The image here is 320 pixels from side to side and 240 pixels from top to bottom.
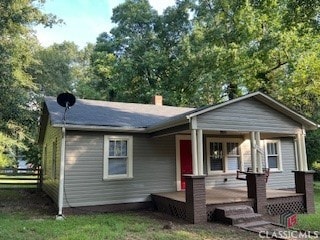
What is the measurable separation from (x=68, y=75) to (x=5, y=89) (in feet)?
65.6

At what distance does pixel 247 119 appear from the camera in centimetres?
942

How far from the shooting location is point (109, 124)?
9781 mm

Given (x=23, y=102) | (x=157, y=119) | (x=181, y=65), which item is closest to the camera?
(x=157, y=119)

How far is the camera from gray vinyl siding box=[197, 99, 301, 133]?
877 centimetres

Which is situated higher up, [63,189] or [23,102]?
[23,102]

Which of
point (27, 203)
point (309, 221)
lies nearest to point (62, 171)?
point (27, 203)

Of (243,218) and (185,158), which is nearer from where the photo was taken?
(243,218)

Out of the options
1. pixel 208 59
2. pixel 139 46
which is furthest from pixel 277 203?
pixel 139 46

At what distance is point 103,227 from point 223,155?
6475 mm

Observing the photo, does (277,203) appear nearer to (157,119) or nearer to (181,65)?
(157,119)

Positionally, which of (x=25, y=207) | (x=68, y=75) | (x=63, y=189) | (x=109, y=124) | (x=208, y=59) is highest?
(x=68, y=75)

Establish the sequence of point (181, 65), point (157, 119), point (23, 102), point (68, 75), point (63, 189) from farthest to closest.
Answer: point (68, 75) → point (181, 65) → point (23, 102) → point (157, 119) → point (63, 189)

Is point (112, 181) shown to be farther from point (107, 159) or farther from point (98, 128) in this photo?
point (98, 128)

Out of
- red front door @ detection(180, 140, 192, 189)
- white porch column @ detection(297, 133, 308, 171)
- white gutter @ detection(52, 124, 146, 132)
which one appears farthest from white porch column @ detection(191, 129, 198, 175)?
white porch column @ detection(297, 133, 308, 171)
